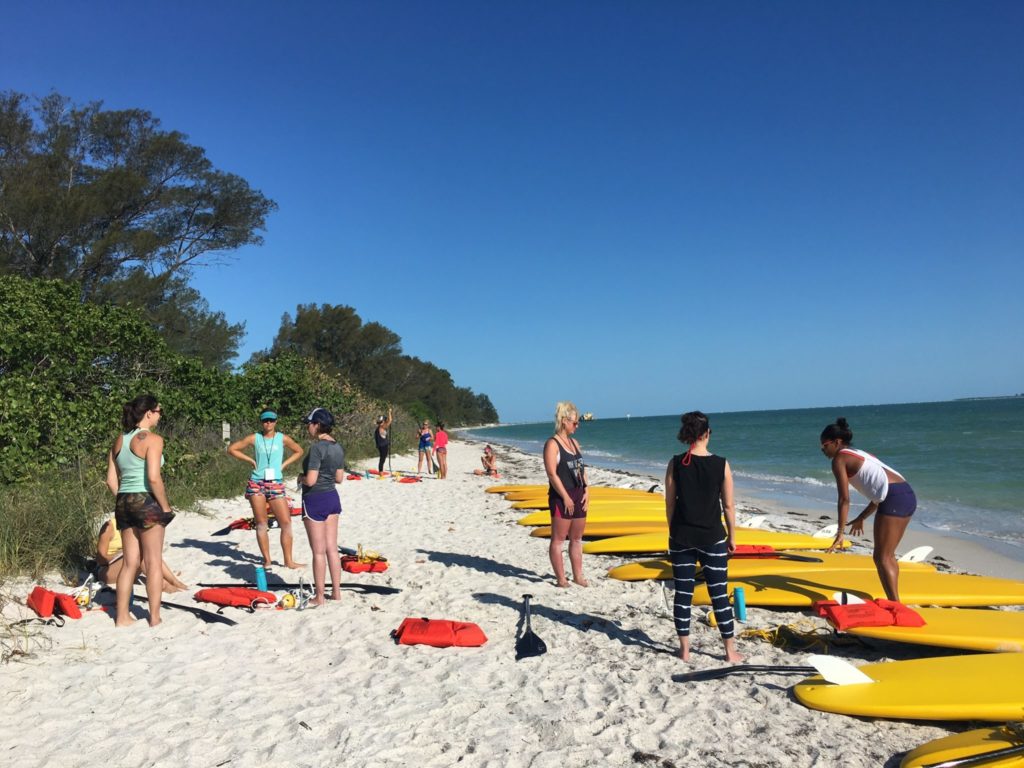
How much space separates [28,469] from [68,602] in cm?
386

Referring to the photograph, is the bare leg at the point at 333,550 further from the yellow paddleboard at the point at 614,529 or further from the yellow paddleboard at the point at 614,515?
the yellow paddleboard at the point at 614,515

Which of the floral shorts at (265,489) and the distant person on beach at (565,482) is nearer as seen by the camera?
the distant person on beach at (565,482)

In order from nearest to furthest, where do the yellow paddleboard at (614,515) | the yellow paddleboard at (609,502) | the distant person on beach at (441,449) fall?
the yellow paddleboard at (614,515)
the yellow paddleboard at (609,502)
the distant person on beach at (441,449)

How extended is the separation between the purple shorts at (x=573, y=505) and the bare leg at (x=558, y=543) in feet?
0.17

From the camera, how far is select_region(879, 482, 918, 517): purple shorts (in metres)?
4.71

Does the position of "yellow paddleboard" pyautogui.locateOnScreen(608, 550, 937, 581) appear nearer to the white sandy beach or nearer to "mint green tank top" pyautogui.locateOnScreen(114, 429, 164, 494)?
the white sandy beach

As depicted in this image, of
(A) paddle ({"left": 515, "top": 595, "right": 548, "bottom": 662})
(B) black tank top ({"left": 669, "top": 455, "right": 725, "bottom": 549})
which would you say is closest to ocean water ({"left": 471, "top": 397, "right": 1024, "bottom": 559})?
(B) black tank top ({"left": 669, "top": 455, "right": 725, "bottom": 549})

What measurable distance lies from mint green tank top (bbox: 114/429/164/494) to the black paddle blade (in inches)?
159

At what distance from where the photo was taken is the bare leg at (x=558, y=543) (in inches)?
234

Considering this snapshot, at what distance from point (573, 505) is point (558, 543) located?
0.50 metres

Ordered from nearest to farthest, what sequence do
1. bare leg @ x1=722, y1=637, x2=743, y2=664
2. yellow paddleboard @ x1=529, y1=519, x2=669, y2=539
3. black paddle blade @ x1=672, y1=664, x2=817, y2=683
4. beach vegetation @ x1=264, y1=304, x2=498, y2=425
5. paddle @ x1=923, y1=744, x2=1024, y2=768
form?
paddle @ x1=923, y1=744, x2=1024, y2=768
black paddle blade @ x1=672, y1=664, x2=817, y2=683
bare leg @ x1=722, y1=637, x2=743, y2=664
yellow paddleboard @ x1=529, y1=519, x2=669, y2=539
beach vegetation @ x1=264, y1=304, x2=498, y2=425

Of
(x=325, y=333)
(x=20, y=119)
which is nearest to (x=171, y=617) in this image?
(x=20, y=119)

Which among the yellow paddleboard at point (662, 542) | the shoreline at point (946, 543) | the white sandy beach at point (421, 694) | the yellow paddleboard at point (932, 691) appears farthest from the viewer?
the shoreline at point (946, 543)

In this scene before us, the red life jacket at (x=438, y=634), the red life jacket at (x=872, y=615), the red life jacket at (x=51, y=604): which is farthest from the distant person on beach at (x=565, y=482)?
the red life jacket at (x=51, y=604)
